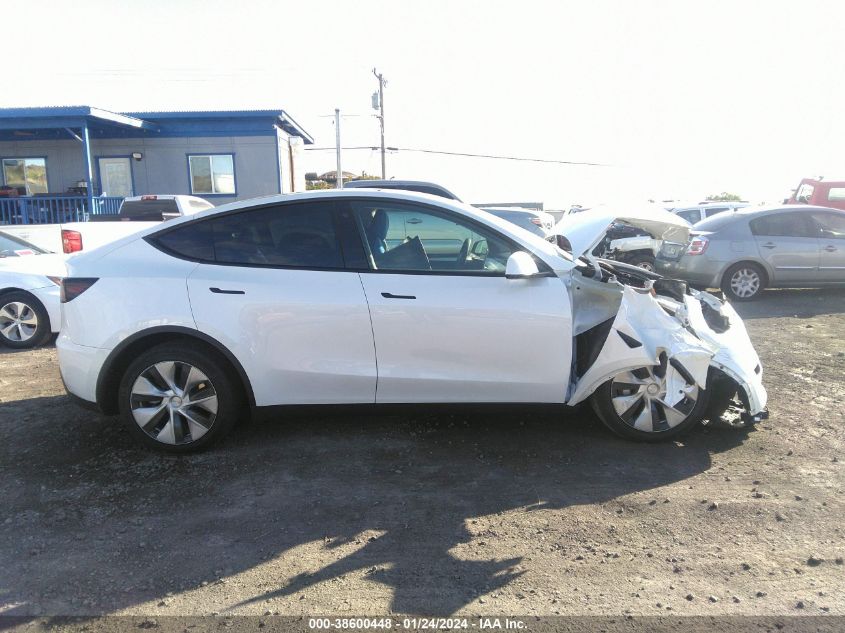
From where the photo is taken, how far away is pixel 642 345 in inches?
163

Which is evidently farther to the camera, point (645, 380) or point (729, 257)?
point (729, 257)

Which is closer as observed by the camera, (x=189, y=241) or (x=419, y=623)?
(x=419, y=623)

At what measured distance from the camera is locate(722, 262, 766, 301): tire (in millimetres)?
10383

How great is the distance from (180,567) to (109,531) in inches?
22.9

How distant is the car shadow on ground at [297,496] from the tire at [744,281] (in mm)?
6633

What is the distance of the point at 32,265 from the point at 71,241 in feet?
2.43

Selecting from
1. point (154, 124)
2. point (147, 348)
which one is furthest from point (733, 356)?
point (154, 124)

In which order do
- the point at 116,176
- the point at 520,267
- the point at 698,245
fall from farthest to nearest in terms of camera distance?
the point at 116,176, the point at 698,245, the point at 520,267

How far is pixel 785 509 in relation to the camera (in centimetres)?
353

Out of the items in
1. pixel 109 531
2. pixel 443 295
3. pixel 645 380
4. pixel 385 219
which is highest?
pixel 385 219

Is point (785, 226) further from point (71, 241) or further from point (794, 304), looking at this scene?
point (71, 241)

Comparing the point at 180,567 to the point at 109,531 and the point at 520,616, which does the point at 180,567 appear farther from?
the point at 520,616

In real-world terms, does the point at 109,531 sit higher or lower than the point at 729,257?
lower

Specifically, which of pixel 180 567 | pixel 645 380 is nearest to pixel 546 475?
pixel 645 380
